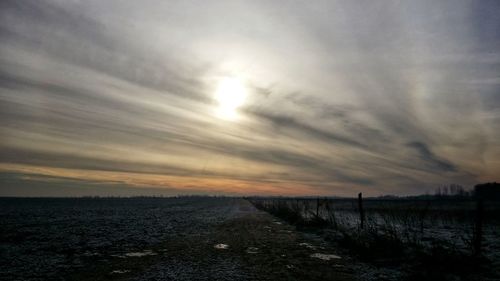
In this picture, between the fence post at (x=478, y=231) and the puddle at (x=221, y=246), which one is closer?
the fence post at (x=478, y=231)

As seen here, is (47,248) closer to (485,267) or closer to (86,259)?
(86,259)

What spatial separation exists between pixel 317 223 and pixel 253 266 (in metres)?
13.0

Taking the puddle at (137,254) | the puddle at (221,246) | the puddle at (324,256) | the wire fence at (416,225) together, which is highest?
the wire fence at (416,225)

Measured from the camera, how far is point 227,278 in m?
8.70

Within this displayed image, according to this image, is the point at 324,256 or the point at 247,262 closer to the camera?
the point at 247,262

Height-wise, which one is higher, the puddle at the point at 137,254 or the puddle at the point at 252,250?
the puddle at the point at 252,250

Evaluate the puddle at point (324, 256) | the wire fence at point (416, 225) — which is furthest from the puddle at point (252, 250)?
the wire fence at point (416, 225)

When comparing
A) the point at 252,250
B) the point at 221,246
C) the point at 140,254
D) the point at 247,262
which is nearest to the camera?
the point at 247,262

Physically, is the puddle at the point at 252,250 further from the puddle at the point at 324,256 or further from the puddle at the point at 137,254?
the puddle at the point at 137,254

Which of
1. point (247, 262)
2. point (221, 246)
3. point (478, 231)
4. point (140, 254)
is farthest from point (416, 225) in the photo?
point (140, 254)

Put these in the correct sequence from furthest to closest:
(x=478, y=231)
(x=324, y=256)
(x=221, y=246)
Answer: (x=221, y=246)
(x=324, y=256)
(x=478, y=231)

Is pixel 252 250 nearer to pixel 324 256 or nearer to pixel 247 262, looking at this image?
pixel 247 262

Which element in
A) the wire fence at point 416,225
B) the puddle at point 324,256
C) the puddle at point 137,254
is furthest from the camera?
the wire fence at point 416,225

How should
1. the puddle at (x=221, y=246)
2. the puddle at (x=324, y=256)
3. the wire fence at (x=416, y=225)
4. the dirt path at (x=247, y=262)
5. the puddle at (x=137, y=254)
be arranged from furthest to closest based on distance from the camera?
the puddle at (x=221, y=246) → the wire fence at (x=416, y=225) → the puddle at (x=137, y=254) → the puddle at (x=324, y=256) → the dirt path at (x=247, y=262)
